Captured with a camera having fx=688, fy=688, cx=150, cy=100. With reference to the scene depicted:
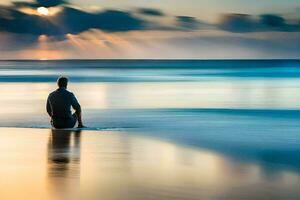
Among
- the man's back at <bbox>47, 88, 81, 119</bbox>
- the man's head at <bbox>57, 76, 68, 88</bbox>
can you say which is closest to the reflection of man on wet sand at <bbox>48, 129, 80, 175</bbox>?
the man's back at <bbox>47, 88, 81, 119</bbox>

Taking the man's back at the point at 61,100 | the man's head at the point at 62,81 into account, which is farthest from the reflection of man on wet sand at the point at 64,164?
the man's head at the point at 62,81

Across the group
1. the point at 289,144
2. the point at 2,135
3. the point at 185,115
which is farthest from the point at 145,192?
the point at 185,115

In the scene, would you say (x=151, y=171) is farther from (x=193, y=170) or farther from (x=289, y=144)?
(x=289, y=144)

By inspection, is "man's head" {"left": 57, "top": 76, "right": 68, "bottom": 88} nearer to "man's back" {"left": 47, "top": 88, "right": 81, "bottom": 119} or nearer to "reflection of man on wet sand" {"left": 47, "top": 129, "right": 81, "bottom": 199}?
"man's back" {"left": 47, "top": 88, "right": 81, "bottom": 119}

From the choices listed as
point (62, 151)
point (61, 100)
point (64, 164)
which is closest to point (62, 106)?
point (61, 100)

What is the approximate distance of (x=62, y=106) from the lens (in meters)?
12.3

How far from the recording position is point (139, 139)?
12172mm

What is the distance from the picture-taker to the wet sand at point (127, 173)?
7.02 m

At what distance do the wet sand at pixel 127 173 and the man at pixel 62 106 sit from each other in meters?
0.78

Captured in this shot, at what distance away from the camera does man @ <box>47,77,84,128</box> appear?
12216 mm

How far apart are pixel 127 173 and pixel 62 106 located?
4317 millimetres

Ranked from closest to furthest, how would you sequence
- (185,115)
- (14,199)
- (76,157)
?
(14,199) < (76,157) < (185,115)

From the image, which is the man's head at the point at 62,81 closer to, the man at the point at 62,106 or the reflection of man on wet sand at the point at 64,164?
the man at the point at 62,106

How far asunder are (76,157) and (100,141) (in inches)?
77.1
